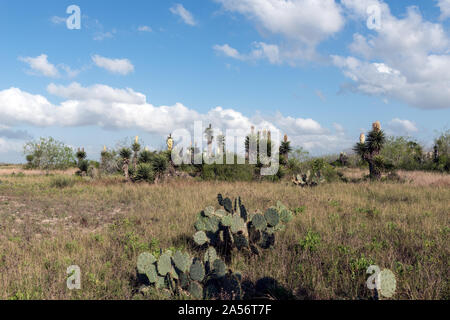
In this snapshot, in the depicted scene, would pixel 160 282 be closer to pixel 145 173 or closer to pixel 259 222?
pixel 259 222

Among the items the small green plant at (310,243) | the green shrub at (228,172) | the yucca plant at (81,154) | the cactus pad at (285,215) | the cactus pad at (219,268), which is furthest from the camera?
the yucca plant at (81,154)

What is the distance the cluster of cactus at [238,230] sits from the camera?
5.56m

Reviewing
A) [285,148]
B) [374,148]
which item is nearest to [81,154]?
[285,148]

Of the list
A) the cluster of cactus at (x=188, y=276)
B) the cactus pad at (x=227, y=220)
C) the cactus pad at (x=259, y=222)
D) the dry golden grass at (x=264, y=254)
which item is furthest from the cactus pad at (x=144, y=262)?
the cactus pad at (x=259, y=222)

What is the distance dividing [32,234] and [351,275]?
26.2ft

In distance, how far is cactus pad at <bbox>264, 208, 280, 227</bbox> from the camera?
585 centimetres

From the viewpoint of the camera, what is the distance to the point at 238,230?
5.52 meters

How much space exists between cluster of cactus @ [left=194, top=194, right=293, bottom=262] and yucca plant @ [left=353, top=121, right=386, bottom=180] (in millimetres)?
17194

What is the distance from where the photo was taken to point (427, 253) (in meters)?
5.57

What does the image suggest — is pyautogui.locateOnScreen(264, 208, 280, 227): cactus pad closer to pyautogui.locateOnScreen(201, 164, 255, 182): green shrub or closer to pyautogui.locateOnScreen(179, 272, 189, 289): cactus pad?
pyautogui.locateOnScreen(179, 272, 189, 289): cactus pad

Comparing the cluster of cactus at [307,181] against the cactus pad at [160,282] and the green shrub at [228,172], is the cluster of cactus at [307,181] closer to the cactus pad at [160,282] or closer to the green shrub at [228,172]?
the green shrub at [228,172]

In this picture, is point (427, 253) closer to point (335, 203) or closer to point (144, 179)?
point (335, 203)

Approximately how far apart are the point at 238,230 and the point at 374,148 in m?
19.0
